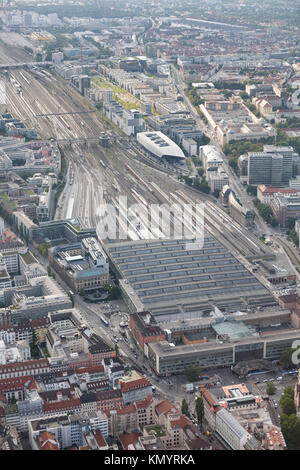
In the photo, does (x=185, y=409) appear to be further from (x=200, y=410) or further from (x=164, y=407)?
(x=164, y=407)

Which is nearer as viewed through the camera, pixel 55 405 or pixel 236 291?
pixel 55 405

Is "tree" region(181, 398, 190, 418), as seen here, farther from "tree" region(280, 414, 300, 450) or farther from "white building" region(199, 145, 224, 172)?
"white building" region(199, 145, 224, 172)

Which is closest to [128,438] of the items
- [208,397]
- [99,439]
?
[99,439]

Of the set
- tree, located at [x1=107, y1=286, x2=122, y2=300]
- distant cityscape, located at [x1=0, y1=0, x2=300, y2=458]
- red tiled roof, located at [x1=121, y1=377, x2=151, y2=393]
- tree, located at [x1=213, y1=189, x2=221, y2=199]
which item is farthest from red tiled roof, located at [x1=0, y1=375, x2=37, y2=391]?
tree, located at [x1=213, y1=189, x2=221, y2=199]

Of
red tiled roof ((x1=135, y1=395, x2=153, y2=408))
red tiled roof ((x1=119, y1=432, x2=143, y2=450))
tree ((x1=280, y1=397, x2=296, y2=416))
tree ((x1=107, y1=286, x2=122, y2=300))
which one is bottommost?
tree ((x1=107, y1=286, x2=122, y2=300))
